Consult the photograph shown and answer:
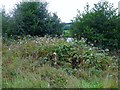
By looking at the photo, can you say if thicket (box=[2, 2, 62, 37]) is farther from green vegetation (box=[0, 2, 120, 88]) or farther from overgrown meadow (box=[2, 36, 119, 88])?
overgrown meadow (box=[2, 36, 119, 88])

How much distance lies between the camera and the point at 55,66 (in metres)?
4.26

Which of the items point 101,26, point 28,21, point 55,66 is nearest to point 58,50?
point 55,66

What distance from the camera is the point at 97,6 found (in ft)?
19.9

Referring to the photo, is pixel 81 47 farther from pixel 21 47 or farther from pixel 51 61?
pixel 21 47

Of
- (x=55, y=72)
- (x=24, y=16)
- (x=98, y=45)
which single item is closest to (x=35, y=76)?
(x=55, y=72)

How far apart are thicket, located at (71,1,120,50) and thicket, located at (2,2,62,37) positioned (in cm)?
93

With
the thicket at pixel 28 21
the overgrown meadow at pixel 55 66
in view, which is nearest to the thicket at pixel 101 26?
the overgrown meadow at pixel 55 66

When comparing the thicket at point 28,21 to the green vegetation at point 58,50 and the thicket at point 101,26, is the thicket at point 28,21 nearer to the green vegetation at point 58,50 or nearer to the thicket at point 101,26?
the green vegetation at point 58,50

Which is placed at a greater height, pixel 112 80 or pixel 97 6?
pixel 97 6

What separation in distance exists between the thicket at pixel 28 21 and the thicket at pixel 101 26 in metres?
0.93

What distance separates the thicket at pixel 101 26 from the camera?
19.1 feet

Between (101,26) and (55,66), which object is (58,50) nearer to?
(55,66)

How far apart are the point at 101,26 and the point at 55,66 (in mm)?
2092

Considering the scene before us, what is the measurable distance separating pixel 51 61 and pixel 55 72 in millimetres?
656
